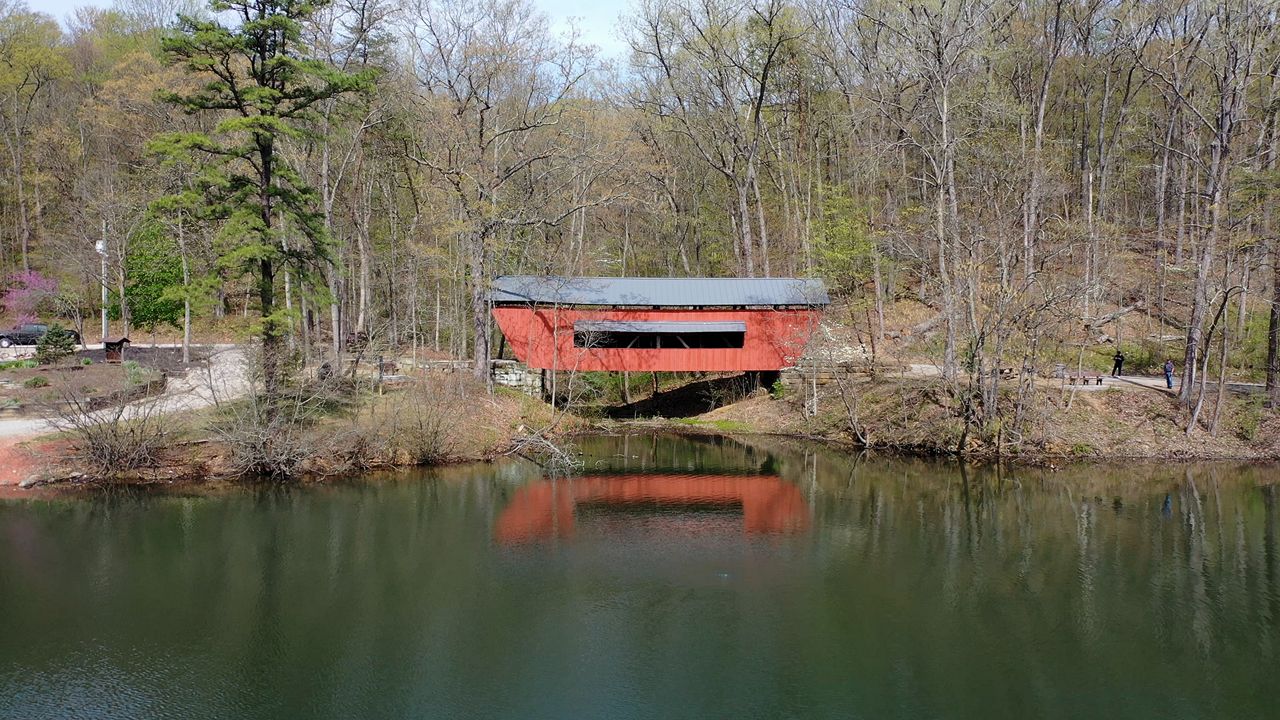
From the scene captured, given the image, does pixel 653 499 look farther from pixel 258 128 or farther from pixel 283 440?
pixel 258 128

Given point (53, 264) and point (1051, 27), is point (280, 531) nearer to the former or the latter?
point (53, 264)

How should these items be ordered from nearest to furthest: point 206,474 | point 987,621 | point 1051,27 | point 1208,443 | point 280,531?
point 987,621 → point 280,531 → point 206,474 → point 1208,443 → point 1051,27

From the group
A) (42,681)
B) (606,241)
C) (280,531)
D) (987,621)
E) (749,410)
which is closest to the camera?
(42,681)

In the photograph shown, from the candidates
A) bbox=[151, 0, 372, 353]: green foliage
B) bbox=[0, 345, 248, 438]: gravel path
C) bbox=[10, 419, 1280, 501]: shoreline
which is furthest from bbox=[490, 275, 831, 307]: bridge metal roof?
bbox=[0, 345, 248, 438]: gravel path

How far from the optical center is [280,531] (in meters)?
A: 15.7

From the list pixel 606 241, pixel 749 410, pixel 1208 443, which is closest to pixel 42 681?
pixel 749 410

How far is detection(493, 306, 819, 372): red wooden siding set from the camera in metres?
25.8

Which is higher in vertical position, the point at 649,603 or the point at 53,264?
the point at 53,264

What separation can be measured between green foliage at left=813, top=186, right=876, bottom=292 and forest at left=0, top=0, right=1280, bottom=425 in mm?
188

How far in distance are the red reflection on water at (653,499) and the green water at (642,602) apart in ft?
0.32

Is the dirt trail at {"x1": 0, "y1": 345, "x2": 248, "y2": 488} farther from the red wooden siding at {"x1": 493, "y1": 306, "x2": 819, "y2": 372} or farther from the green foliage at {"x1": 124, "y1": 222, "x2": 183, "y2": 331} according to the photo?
the green foliage at {"x1": 124, "y1": 222, "x2": 183, "y2": 331}

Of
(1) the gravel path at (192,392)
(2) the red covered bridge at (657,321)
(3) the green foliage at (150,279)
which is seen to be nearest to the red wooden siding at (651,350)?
(2) the red covered bridge at (657,321)

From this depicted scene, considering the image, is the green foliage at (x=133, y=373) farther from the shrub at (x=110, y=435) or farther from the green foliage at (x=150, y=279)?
the green foliage at (x=150, y=279)

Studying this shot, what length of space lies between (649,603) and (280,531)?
779 cm
